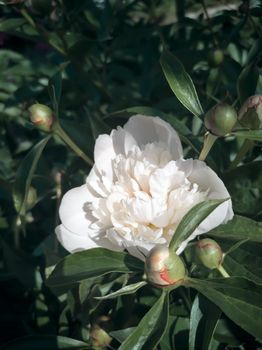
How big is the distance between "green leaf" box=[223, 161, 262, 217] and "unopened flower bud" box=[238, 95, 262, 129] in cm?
7

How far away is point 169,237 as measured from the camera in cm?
84

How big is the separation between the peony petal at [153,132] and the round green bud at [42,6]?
421 mm

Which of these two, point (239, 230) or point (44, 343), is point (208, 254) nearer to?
point (239, 230)

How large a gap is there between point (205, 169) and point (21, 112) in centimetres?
81

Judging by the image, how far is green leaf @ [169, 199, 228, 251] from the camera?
0.78 m

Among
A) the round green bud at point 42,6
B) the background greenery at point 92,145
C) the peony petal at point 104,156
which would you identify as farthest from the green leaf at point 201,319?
the round green bud at point 42,6

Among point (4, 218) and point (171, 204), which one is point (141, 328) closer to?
point (171, 204)

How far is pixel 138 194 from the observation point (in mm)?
844

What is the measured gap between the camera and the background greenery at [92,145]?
93cm

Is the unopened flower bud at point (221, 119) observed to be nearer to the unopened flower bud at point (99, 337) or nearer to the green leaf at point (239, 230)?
the green leaf at point (239, 230)

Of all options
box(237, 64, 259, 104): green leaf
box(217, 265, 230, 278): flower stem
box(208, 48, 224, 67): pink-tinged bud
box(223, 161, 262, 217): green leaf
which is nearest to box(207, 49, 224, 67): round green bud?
box(208, 48, 224, 67): pink-tinged bud

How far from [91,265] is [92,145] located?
28cm

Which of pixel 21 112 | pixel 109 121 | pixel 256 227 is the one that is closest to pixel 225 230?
pixel 256 227

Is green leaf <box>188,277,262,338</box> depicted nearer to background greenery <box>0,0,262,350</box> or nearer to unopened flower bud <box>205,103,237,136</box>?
background greenery <box>0,0,262,350</box>
